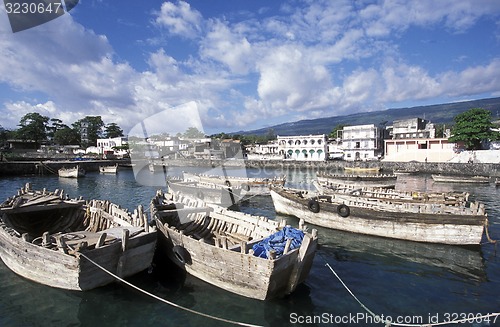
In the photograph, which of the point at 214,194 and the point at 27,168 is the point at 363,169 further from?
the point at 27,168

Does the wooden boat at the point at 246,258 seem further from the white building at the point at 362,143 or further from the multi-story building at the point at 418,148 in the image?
the white building at the point at 362,143

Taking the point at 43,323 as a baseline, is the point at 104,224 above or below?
above

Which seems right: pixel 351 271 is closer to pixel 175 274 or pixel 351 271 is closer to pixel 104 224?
pixel 175 274

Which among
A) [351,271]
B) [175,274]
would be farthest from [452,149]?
[175,274]

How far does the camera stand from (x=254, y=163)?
8556 cm

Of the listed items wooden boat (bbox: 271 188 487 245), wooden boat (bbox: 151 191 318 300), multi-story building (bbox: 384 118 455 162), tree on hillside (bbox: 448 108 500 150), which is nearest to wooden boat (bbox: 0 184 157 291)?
wooden boat (bbox: 151 191 318 300)

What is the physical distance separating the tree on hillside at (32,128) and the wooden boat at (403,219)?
105404 millimetres

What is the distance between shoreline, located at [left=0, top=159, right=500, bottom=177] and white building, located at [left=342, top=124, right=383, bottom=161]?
36.6ft

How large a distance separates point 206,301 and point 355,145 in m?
80.1

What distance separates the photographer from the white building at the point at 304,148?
85.5 metres

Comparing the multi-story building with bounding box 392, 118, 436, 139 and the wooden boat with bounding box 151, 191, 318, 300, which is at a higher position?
the multi-story building with bounding box 392, 118, 436, 139

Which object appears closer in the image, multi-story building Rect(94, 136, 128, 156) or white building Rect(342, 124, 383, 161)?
white building Rect(342, 124, 383, 161)

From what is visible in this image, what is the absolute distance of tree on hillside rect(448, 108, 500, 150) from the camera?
62031 millimetres

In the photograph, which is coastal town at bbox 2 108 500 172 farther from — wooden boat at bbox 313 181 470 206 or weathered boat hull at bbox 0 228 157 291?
weathered boat hull at bbox 0 228 157 291
